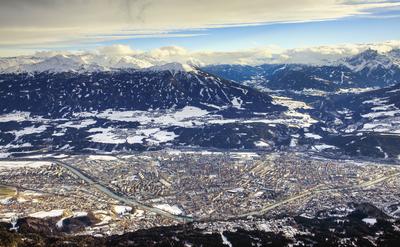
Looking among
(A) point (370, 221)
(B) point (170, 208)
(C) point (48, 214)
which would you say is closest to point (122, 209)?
(B) point (170, 208)

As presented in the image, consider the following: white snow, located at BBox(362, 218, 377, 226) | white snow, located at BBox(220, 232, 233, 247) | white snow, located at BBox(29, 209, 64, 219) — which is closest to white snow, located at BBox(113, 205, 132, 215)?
white snow, located at BBox(29, 209, 64, 219)

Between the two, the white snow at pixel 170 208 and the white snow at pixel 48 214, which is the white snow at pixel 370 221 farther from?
the white snow at pixel 48 214

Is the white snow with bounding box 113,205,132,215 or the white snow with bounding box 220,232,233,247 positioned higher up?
the white snow with bounding box 220,232,233,247

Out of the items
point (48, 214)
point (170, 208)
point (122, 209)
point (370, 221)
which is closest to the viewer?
point (370, 221)

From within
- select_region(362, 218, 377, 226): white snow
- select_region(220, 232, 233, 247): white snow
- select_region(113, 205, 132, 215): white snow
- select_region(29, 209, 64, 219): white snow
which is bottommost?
select_region(113, 205, 132, 215): white snow

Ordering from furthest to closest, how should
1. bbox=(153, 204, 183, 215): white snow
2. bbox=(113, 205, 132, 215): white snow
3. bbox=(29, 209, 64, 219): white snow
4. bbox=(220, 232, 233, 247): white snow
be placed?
1. bbox=(153, 204, 183, 215): white snow
2. bbox=(113, 205, 132, 215): white snow
3. bbox=(29, 209, 64, 219): white snow
4. bbox=(220, 232, 233, 247): white snow

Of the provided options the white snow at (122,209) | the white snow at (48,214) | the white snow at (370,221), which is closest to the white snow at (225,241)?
the white snow at (370,221)

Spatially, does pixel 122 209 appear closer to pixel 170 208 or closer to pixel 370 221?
pixel 170 208

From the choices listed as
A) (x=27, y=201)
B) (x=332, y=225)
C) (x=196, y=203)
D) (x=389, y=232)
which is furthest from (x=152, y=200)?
(x=389, y=232)

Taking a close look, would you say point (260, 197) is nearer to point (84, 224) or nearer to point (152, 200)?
point (152, 200)

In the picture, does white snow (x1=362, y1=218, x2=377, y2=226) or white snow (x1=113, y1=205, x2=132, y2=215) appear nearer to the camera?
white snow (x1=362, y1=218, x2=377, y2=226)

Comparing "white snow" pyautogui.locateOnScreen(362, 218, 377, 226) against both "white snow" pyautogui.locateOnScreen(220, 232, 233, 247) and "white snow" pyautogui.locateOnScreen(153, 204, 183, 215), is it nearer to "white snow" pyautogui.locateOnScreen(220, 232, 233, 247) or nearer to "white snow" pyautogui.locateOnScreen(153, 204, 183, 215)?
"white snow" pyautogui.locateOnScreen(220, 232, 233, 247)

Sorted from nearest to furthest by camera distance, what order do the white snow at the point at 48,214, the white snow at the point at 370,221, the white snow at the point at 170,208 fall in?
the white snow at the point at 370,221 → the white snow at the point at 48,214 → the white snow at the point at 170,208
